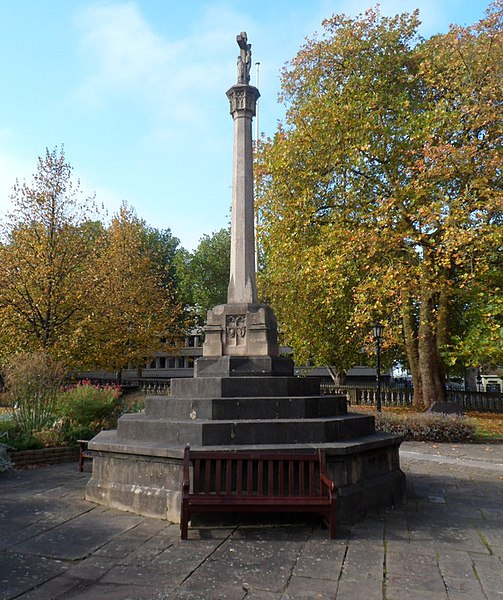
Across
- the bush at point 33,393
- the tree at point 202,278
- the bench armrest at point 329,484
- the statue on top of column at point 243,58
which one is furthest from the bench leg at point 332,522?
the tree at point 202,278

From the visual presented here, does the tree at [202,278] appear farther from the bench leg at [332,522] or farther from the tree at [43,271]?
the bench leg at [332,522]

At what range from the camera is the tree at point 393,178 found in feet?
54.9

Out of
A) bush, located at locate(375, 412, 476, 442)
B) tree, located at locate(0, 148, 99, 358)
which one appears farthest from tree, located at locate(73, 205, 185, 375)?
bush, located at locate(375, 412, 476, 442)

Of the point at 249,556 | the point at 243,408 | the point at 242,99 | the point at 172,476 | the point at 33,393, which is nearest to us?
the point at 249,556

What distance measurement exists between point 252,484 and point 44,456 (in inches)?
269

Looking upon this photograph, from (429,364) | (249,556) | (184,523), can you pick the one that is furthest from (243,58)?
(429,364)

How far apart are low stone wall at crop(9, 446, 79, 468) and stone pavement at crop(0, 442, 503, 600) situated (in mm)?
3337

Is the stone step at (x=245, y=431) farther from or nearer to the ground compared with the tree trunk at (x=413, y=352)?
nearer to the ground

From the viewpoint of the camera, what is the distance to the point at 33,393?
45.1ft

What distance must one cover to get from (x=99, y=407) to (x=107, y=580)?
10.3 meters

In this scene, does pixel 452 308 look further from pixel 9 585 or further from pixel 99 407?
pixel 9 585

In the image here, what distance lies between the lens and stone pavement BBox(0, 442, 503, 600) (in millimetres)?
4246

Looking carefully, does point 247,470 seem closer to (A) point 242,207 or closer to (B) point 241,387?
(B) point 241,387

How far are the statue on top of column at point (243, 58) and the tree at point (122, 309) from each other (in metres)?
15.3
